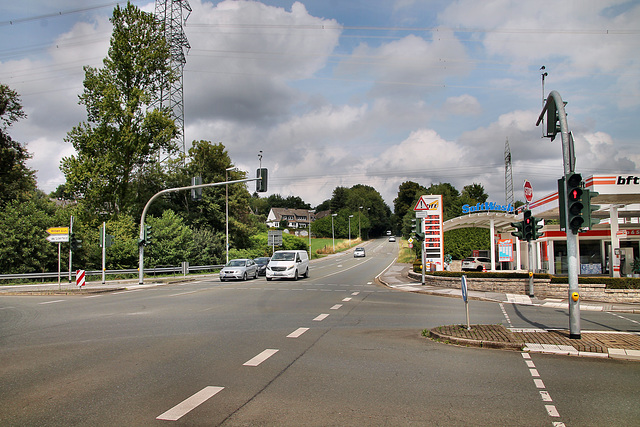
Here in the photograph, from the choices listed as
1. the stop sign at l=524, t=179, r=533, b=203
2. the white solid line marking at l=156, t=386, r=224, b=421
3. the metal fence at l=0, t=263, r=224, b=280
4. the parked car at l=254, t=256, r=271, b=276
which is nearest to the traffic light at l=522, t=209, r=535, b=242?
the stop sign at l=524, t=179, r=533, b=203

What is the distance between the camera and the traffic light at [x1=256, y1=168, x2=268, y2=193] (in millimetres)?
22255

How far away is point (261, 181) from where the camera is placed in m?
22.5

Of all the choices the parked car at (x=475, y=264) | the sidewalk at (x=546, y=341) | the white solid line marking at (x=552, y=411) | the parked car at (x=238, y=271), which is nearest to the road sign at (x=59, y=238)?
the parked car at (x=238, y=271)

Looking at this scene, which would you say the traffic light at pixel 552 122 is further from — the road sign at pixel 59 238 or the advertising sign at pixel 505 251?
the road sign at pixel 59 238

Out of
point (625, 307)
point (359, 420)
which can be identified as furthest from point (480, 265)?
point (359, 420)

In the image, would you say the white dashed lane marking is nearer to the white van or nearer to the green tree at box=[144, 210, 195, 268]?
the white van

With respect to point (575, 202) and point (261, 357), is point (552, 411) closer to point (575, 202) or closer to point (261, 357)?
point (261, 357)

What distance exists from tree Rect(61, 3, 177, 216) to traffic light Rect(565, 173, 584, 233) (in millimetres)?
37290

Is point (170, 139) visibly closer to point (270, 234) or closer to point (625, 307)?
point (270, 234)

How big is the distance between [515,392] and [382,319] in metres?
7.04

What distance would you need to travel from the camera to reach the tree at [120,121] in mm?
38938

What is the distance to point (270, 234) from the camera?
56.1 metres

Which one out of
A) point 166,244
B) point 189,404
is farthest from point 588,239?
point 189,404

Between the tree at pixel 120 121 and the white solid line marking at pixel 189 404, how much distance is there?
37.4 m
